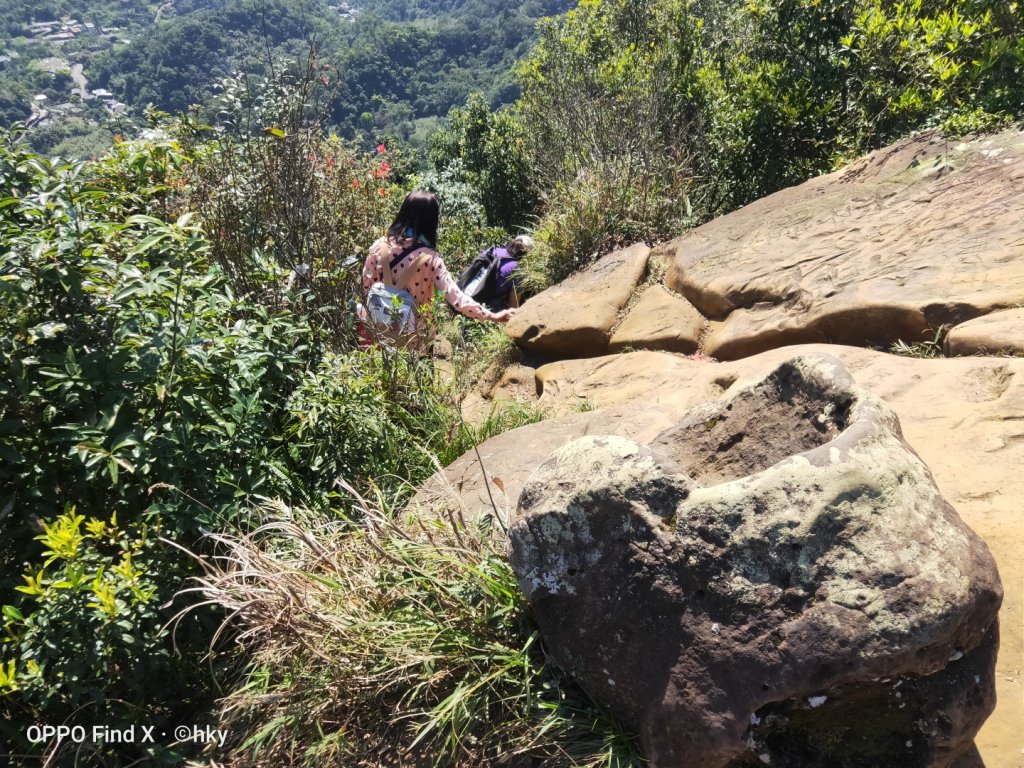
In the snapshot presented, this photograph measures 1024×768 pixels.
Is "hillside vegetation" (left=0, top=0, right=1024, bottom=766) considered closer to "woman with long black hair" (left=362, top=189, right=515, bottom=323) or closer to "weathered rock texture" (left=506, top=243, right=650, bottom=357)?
"woman with long black hair" (left=362, top=189, right=515, bottom=323)

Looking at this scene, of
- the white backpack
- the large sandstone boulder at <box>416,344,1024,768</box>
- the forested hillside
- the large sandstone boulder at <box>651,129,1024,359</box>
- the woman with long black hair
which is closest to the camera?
the large sandstone boulder at <box>416,344,1024,768</box>

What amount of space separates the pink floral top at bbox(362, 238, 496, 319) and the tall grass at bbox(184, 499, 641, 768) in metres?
2.39

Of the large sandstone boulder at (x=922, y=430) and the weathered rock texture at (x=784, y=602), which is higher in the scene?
the weathered rock texture at (x=784, y=602)

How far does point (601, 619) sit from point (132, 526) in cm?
176

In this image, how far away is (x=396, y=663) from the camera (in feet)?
7.95

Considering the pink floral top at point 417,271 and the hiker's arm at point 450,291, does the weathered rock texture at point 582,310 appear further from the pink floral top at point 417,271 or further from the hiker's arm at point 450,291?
the pink floral top at point 417,271

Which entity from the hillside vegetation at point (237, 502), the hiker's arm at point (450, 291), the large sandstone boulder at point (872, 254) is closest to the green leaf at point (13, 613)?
the hillside vegetation at point (237, 502)

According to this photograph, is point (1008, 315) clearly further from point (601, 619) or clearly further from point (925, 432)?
point (601, 619)

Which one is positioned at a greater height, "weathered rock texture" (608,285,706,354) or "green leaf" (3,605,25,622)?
"green leaf" (3,605,25,622)

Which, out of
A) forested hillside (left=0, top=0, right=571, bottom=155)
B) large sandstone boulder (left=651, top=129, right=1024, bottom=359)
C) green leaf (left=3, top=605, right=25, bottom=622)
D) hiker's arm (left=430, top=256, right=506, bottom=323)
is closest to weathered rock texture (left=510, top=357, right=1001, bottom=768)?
green leaf (left=3, top=605, right=25, bottom=622)

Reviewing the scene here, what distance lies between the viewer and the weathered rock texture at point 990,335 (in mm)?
3166

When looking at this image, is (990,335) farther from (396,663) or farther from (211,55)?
(211,55)

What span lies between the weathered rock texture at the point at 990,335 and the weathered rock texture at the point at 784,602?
1.48 m

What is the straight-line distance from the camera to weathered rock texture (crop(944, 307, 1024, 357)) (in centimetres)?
317
